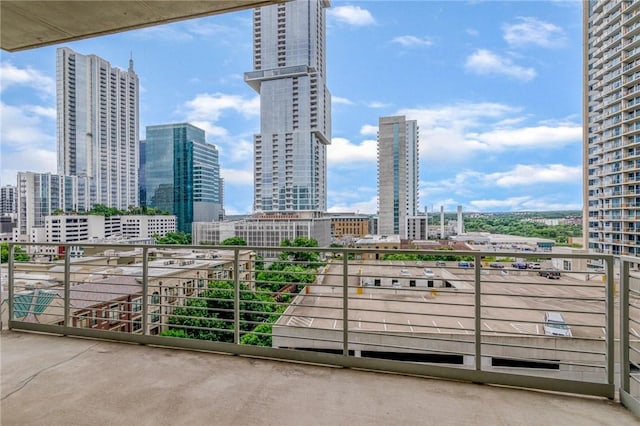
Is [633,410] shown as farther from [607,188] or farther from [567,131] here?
[567,131]

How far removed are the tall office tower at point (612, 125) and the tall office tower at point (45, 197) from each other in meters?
25.3

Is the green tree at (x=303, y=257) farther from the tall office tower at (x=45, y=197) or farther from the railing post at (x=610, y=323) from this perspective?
the tall office tower at (x=45, y=197)

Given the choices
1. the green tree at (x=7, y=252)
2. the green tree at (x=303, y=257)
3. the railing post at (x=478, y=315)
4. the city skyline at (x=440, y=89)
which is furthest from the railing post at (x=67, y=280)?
the city skyline at (x=440, y=89)

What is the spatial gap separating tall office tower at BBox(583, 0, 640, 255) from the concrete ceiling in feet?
68.3

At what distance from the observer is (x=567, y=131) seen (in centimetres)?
2323

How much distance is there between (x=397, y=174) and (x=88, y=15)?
45.6 metres

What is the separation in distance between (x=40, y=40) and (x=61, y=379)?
8.82 feet

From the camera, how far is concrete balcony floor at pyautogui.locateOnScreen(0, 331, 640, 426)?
65.4 inches

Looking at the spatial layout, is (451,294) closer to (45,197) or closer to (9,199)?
(9,199)

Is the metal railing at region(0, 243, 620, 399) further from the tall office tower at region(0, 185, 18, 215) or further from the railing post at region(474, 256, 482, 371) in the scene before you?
the tall office tower at region(0, 185, 18, 215)

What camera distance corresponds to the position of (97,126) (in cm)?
2031

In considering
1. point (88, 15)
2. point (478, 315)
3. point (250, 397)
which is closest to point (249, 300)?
point (250, 397)

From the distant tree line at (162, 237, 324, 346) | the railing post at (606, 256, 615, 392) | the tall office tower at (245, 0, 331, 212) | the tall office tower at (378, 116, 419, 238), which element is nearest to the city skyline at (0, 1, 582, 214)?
the tall office tower at (378, 116, 419, 238)

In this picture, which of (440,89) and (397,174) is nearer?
(440,89)
